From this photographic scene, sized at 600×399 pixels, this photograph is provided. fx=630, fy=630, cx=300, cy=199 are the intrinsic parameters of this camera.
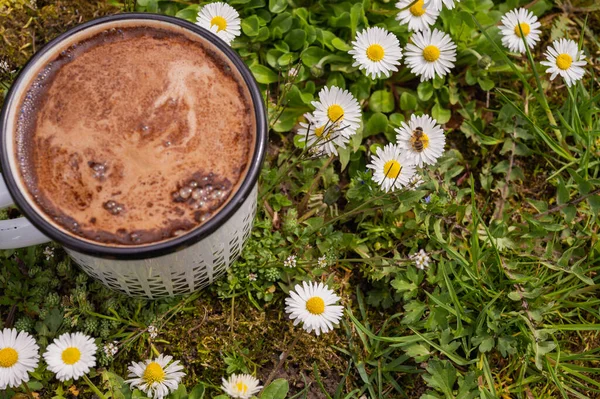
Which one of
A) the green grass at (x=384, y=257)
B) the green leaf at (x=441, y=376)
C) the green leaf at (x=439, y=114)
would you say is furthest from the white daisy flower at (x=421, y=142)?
the green leaf at (x=441, y=376)

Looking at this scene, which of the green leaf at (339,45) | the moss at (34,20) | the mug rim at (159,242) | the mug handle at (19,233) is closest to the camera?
the mug rim at (159,242)

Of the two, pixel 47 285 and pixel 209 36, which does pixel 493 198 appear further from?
pixel 47 285

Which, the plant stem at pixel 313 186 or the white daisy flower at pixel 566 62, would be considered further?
the white daisy flower at pixel 566 62

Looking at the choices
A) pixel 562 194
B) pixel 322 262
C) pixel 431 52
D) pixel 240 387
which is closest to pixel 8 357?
pixel 240 387

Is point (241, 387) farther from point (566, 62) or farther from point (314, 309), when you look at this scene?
point (566, 62)

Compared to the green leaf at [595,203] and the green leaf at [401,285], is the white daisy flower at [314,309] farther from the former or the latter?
the green leaf at [595,203]

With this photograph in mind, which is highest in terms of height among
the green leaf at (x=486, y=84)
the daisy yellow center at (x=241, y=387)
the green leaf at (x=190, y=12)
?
the green leaf at (x=190, y=12)

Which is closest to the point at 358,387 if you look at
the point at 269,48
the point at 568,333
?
the point at 568,333

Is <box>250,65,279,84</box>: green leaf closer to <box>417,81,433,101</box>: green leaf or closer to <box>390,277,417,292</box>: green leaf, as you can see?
<box>417,81,433,101</box>: green leaf
